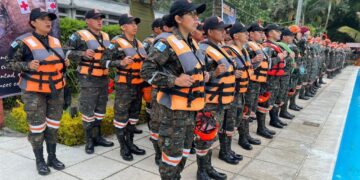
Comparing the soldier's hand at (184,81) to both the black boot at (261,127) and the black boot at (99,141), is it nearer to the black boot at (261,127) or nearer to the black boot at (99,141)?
the black boot at (99,141)

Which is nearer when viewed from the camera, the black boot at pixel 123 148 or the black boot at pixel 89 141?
the black boot at pixel 123 148

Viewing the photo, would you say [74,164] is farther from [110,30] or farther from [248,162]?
[110,30]

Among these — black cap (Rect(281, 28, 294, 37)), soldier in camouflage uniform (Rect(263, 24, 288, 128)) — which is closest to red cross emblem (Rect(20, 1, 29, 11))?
soldier in camouflage uniform (Rect(263, 24, 288, 128))

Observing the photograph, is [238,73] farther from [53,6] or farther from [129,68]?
[53,6]

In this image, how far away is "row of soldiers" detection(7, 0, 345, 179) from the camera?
3.05m

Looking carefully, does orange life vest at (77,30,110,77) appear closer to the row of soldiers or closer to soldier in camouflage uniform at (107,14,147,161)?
the row of soldiers

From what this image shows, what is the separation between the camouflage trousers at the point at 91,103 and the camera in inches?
187

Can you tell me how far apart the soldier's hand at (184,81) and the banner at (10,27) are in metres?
3.92

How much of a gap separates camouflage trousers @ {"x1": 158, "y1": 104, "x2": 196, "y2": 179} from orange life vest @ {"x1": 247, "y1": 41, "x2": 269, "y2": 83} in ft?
8.44

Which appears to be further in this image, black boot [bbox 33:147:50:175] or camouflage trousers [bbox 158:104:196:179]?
black boot [bbox 33:147:50:175]

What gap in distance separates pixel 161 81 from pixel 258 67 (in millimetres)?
3032

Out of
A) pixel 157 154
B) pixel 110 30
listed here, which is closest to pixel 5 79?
pixel 157 154

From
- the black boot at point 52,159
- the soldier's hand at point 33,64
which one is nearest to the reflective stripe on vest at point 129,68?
the soldier's hand at point 33,64

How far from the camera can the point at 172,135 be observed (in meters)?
3.09
